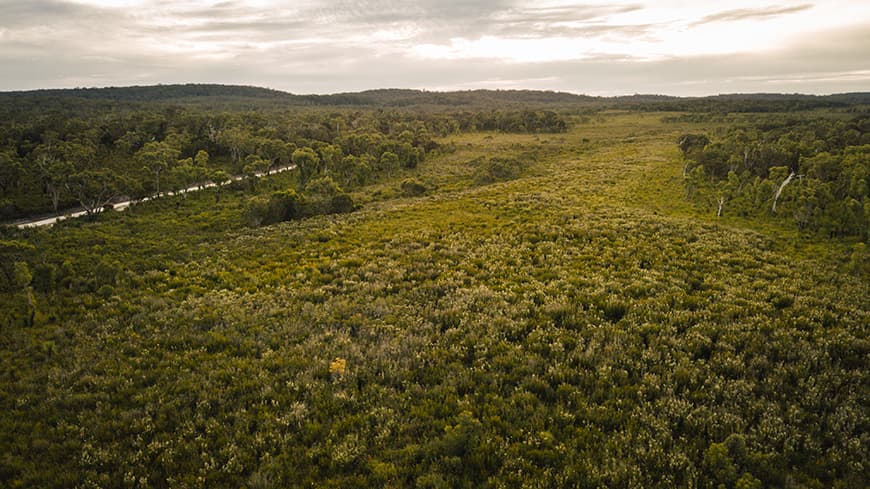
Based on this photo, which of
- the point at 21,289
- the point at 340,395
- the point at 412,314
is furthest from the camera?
the point at 21,289

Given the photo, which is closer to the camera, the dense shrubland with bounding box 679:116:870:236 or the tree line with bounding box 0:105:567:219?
the dense shrubland with bounding box 679:116:870:236

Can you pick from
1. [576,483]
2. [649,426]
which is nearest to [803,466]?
[649,426]

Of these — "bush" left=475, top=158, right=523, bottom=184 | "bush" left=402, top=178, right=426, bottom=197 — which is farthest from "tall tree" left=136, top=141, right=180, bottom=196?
"bush" left=475, top=158, right=523, bottom=184

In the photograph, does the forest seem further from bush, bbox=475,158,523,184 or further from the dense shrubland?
bush, bbox=475,158,523,184

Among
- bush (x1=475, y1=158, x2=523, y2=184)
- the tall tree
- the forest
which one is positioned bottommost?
the forest

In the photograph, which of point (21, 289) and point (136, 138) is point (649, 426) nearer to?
point (21, 289)

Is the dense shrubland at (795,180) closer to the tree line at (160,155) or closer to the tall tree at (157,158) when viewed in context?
the tree line at (160,155)

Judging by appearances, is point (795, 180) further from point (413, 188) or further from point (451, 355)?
point (451, 355)

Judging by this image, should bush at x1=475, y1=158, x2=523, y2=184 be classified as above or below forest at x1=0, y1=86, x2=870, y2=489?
above
